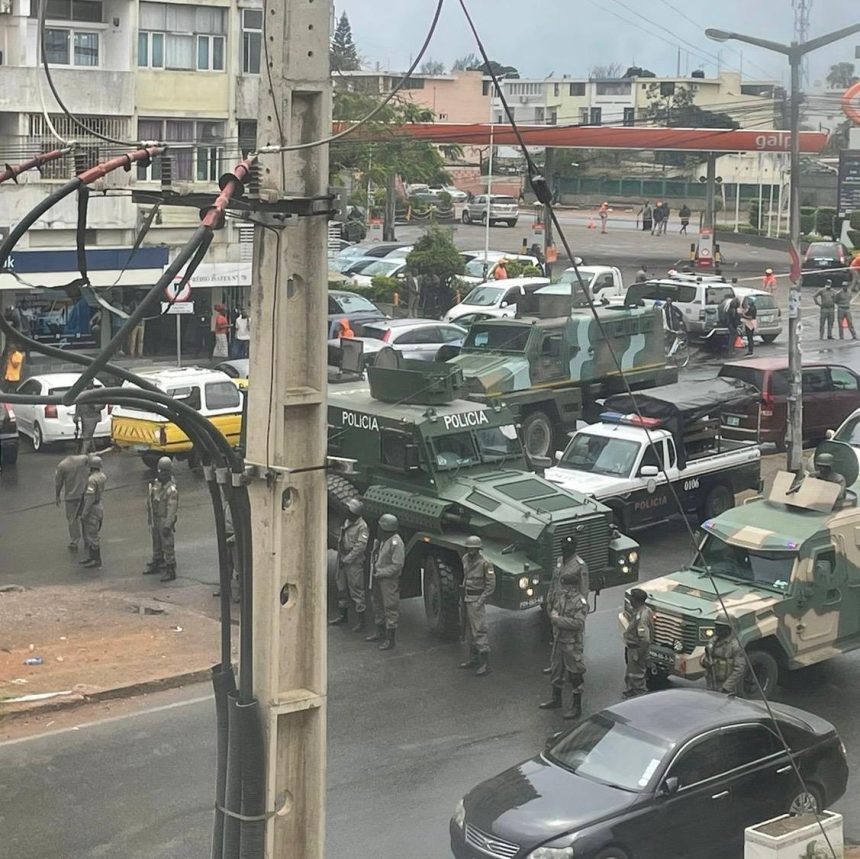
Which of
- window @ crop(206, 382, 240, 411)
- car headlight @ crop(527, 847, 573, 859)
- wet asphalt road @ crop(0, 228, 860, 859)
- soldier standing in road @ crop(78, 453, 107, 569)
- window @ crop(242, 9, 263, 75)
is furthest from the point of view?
window @ crop(242, 9, 263, 75)

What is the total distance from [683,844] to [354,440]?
8415 mm

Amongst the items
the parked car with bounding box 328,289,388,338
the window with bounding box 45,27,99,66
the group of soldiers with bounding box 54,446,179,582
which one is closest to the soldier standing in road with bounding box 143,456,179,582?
the group of soldiers with bounding box 54,446,179,582

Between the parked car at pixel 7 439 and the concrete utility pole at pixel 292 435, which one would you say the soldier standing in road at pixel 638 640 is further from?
the parked car at pixel 7 439

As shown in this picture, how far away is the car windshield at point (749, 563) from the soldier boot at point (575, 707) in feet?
5.67

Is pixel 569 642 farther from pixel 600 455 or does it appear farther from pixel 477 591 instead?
pixel 600 455

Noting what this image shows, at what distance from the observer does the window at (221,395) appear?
1019 inches

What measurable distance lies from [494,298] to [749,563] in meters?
Result: 22.5

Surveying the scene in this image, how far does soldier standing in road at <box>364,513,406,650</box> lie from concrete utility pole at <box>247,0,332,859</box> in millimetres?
8542

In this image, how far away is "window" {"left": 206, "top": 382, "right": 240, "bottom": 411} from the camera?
84.9 ft

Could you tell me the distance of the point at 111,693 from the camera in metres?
14.8

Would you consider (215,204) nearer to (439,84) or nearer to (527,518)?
(527,518)

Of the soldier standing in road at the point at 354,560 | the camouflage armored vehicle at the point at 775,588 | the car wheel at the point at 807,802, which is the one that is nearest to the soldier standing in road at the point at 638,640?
the camouflage armored vehicle at the point at 775,588

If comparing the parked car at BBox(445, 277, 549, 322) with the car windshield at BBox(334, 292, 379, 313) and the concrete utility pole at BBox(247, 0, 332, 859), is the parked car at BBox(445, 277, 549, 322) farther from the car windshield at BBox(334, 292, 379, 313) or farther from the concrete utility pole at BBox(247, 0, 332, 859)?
the concrete utility pole at BBox(247, 0, 332, 859)

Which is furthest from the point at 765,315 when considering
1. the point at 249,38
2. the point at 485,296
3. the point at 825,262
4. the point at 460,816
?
the point at 460,816
